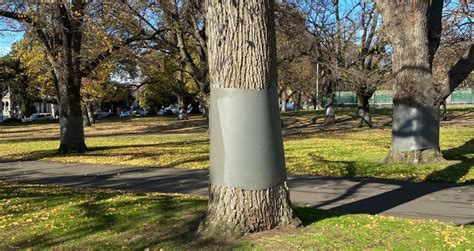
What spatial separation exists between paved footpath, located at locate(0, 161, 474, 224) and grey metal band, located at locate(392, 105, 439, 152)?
8.45 ft

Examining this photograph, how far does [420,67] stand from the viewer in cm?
1319

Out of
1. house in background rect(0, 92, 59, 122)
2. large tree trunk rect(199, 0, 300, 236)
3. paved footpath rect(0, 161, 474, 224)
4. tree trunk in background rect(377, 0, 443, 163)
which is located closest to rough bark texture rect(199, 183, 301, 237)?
large tree trunk rect(199, 0, 300, 236)

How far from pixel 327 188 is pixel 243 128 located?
4.85 metres

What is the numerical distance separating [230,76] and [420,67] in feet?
29.3

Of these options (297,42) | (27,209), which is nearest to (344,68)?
(297,42)

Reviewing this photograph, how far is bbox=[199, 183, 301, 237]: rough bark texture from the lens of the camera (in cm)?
555

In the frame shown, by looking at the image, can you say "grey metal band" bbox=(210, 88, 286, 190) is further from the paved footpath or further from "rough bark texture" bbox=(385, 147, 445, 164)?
"rough bark texture" bbox=(385, 147, 445, 164)

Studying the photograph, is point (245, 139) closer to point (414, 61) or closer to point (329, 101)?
point (414, 61)

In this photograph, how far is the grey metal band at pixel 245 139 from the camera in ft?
18.4

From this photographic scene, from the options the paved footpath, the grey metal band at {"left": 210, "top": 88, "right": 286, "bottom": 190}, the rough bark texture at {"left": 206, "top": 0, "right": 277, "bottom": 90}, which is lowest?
the paved footpath

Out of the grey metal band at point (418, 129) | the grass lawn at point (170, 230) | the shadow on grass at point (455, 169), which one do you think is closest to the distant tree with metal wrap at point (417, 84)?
the grey metal band at point (418, 129)

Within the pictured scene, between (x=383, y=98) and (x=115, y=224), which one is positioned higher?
(x=383, y=98)

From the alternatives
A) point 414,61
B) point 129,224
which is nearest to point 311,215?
point 129,224

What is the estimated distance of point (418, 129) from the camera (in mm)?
12984
